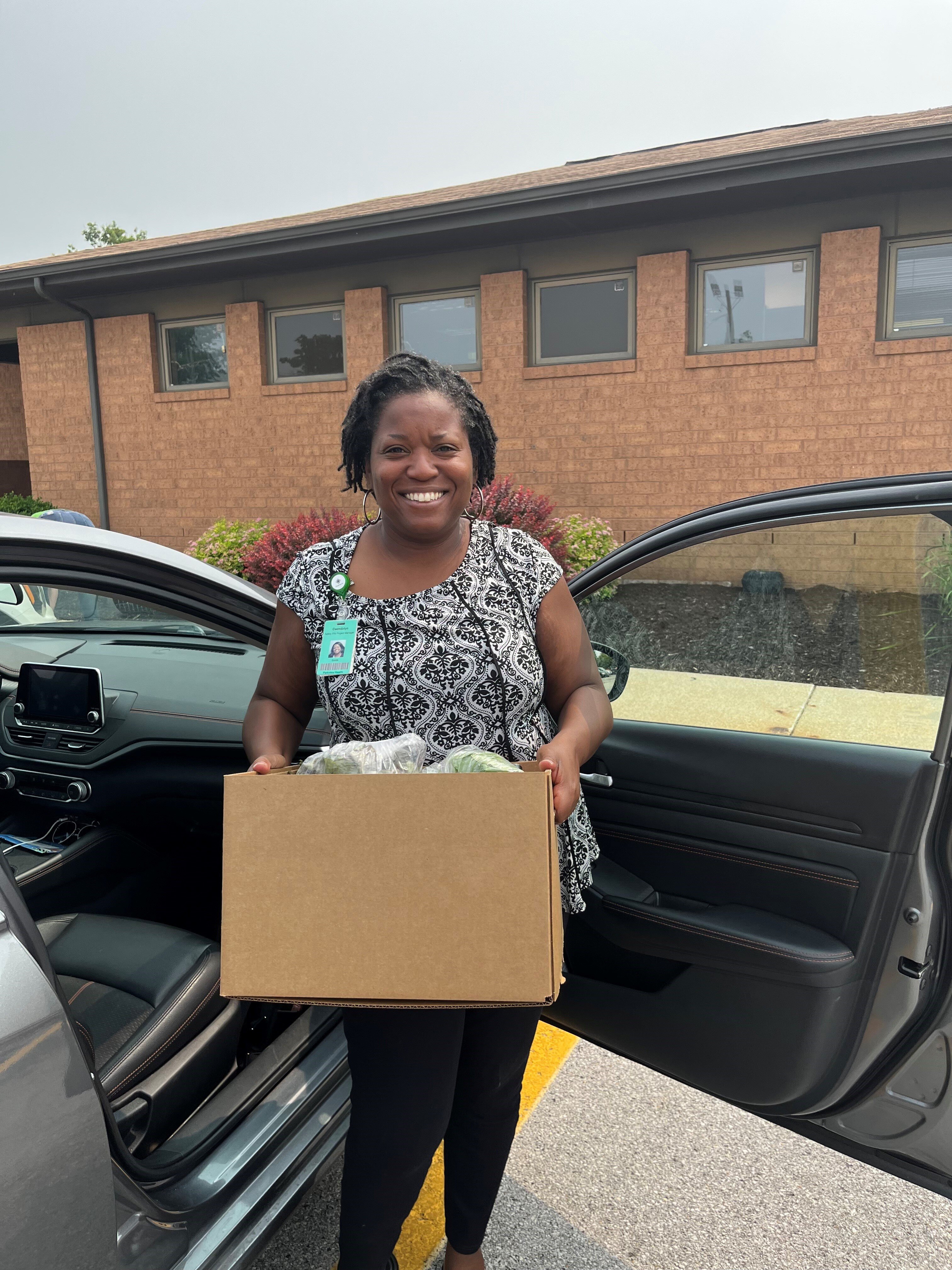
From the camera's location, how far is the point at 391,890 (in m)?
1.31

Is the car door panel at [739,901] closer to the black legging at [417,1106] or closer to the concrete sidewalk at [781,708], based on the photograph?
the concrete sidewalk at [781,708]

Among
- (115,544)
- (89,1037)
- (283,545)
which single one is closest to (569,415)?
(283,545)

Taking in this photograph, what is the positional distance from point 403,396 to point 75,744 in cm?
193

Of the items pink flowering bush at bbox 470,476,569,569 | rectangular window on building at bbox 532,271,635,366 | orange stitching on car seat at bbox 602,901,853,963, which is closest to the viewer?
orange stitching on car seat at bbox 602,901,853,963

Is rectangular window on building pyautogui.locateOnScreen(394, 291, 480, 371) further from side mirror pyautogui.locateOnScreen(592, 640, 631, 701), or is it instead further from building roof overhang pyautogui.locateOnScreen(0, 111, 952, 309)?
side mirror pyautogui.locateOnScreen(592, 640, 631, 701)

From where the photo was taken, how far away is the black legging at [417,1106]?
1.61 m

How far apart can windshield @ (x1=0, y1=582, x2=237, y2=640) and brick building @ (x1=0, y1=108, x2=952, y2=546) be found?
745cm

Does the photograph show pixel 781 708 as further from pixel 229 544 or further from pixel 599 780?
pixel 229 544

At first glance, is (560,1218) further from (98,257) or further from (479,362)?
(98,257)

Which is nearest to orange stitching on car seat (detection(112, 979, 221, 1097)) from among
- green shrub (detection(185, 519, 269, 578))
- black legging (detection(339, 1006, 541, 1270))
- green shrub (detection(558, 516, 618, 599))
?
black legging (detection(339, 1006, 541, 1270))

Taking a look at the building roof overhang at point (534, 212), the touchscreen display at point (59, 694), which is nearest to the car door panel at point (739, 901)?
the touchscreen display at point (59, 694)

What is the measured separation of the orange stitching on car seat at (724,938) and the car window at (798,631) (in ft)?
1.53

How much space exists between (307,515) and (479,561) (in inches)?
343

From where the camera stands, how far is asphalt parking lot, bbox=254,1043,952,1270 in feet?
6.61
